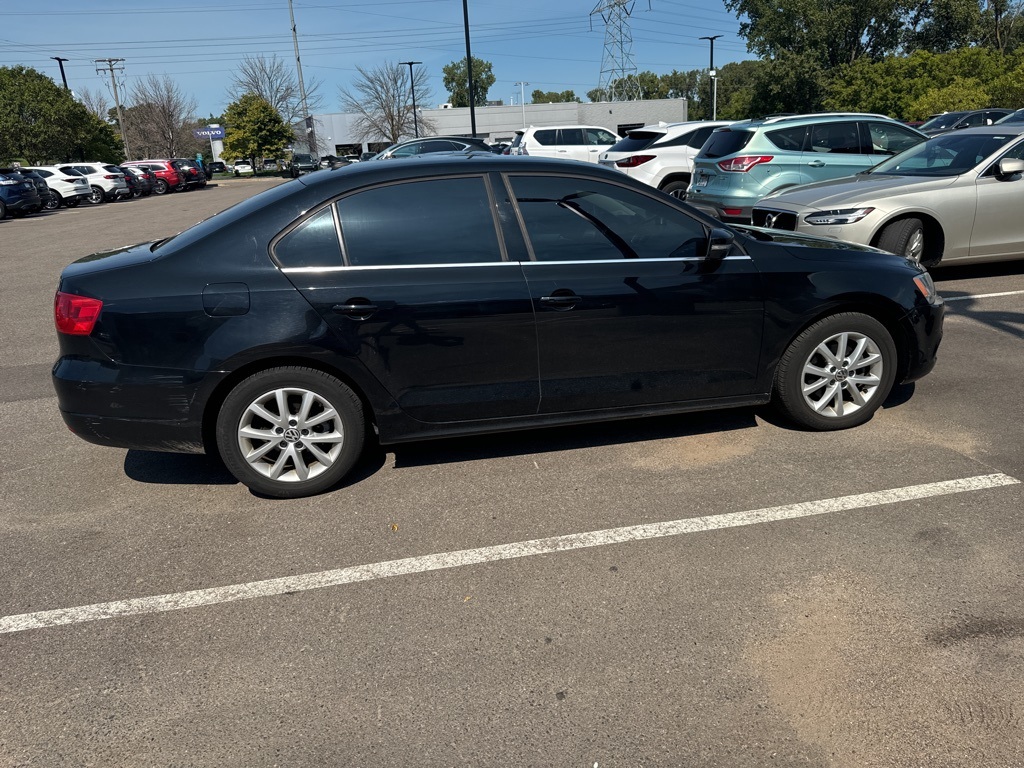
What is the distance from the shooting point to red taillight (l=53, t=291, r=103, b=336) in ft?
12.7

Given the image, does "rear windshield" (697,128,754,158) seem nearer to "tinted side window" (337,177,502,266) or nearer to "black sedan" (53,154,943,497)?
"black sedan" (53,154,943,497)

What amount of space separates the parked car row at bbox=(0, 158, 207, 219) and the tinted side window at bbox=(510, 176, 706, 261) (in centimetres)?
2761

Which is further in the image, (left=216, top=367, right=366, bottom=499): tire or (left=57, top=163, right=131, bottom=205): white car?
(left=57, top=163, right=131, bottom=205): white car

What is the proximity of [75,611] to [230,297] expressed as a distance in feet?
5.00

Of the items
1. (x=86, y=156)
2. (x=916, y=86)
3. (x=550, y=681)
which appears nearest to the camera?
(x=550, y=681)

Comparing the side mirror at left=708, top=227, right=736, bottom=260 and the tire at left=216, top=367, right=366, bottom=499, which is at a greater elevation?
the side mirror at left=708, top=227, right=736, bottom=260

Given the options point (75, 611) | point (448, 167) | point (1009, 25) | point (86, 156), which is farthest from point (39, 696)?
point (1009, 25)

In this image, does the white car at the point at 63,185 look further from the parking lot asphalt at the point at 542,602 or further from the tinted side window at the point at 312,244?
A: the tinted side window at the point at 312,244

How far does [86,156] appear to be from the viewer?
164ft

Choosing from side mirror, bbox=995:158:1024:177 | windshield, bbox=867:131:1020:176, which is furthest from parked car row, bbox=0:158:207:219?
side mirror, bbox=995:158:1024:177

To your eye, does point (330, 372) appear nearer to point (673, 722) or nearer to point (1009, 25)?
point (673, 722)

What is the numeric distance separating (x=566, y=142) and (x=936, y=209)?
565 inches

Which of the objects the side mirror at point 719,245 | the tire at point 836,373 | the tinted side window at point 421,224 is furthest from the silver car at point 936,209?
the tinted side window at point 421,224

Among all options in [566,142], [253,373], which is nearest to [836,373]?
[253,373]
